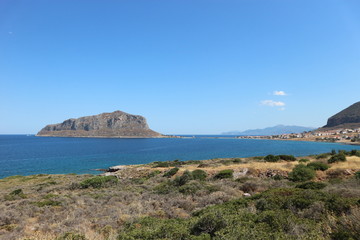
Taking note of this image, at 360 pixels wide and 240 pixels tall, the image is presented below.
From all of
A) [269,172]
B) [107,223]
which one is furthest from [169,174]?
[107,223]

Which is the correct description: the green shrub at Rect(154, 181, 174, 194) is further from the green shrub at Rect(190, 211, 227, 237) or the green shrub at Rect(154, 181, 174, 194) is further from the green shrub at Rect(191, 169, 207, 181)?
the green shrub at Rect(190, 211, 227, 237)

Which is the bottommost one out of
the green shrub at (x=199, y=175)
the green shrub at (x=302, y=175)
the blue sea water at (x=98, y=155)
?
the blue sea water at (x=98, y=155)

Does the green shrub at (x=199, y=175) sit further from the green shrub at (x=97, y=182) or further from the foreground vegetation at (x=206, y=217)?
the green shrub at (x=97, y=182)

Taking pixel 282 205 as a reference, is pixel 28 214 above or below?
below

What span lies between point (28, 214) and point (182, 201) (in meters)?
8.63

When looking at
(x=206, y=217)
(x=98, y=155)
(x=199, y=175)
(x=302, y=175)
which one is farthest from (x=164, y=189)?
(x=98, y=155)

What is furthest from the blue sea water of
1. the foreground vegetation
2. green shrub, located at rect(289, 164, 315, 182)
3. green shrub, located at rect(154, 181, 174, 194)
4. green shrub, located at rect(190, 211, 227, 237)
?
green shrub, located at rect(190, 211, 227, 237)

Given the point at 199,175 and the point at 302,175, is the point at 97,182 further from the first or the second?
the point at 302,175

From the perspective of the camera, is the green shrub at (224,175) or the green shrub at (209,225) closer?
the green shrub at (209,225)

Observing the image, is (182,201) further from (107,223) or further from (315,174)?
(315,174)

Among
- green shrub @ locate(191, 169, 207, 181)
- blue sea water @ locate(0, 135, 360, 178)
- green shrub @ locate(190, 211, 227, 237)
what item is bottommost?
blue sea water @ locate(0, 135, 360, 178)

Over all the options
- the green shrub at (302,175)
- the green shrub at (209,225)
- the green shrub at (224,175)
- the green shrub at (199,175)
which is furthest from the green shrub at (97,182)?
the green shrub at (302,175)

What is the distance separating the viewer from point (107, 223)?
8.83 m

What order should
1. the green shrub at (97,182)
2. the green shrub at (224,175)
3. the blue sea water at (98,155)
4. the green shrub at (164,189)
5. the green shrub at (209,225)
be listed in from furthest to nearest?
the blue sea water at (98,155)
the green shrub at (97,182)
the green shrub at (224,175)
the green shrub at (164,189)
the green shrub at (209,225)
